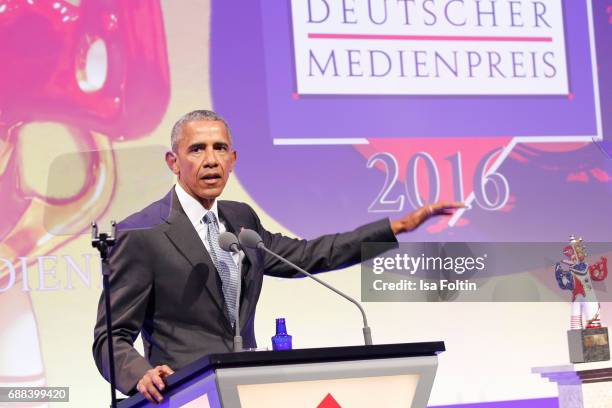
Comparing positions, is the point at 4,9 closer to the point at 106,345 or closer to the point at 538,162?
the point at 106,345

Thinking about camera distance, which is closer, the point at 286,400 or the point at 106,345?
the point at 286,400

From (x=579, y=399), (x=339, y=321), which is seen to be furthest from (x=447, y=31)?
(x=579, y=399)

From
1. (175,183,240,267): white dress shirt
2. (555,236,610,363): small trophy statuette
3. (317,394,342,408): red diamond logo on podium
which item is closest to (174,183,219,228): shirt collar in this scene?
(175,183,240,267): white dress shirt

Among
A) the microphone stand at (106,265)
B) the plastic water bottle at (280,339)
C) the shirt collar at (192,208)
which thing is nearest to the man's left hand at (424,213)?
the plastic water bottle at (280,339)

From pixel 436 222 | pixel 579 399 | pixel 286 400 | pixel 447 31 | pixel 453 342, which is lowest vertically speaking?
pixel 579 399

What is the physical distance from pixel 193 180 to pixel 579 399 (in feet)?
8.68

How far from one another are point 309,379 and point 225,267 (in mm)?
712

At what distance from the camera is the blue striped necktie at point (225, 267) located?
9.13 ft

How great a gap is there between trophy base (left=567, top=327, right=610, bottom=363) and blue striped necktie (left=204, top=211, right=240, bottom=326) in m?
2.44

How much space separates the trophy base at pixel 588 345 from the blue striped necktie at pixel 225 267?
8.00 feet

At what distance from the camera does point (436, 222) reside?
474 cm

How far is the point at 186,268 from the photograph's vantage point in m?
2.74

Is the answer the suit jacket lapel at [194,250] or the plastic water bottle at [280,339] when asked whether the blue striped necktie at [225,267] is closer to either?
the suit jacket lapel at [194,250]

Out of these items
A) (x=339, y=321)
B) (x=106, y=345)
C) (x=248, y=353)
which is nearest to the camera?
(x=248, y=353)
